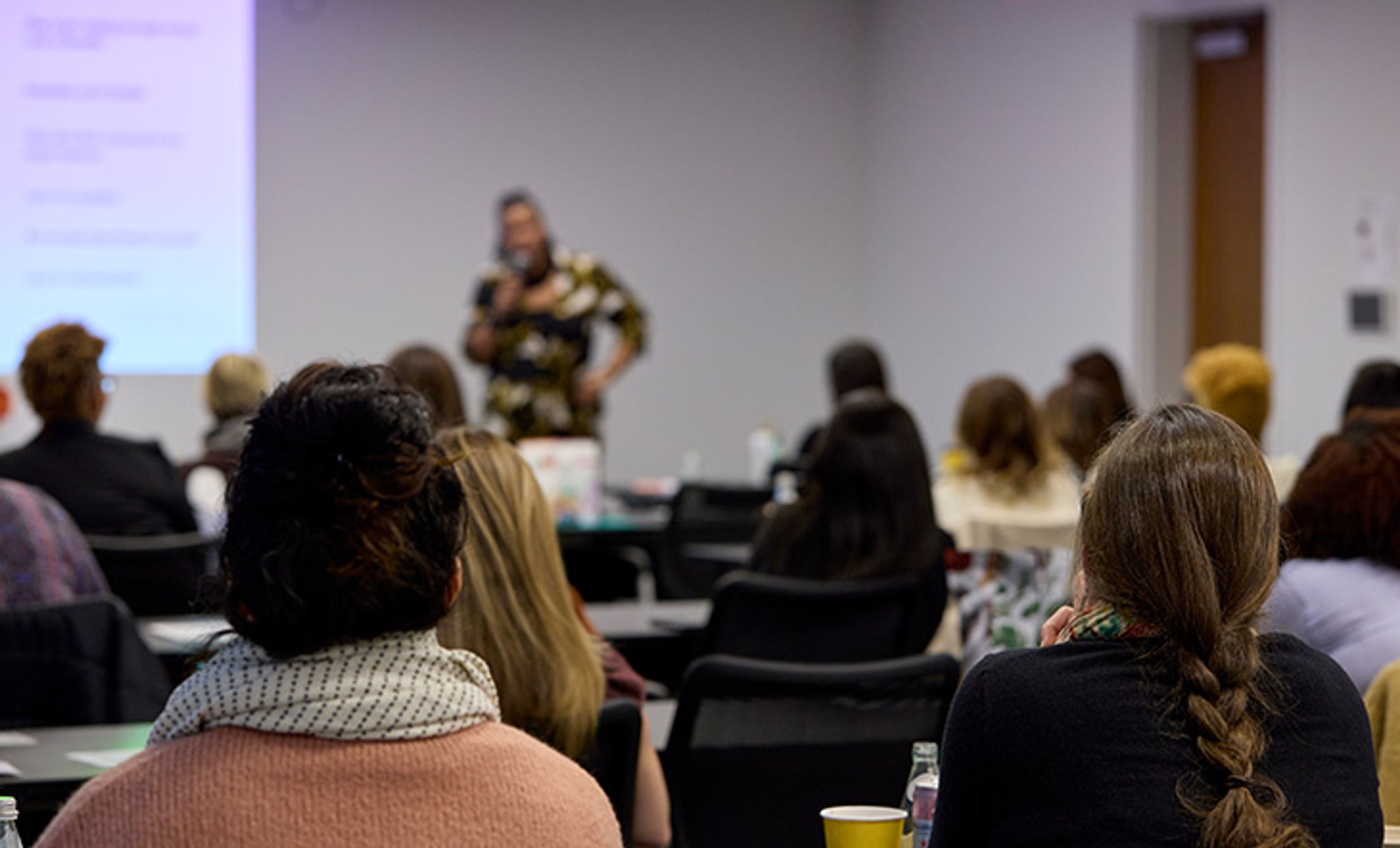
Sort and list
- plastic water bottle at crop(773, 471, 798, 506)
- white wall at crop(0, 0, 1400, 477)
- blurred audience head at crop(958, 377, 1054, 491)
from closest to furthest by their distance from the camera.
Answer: blurred audience head at crop(958, 377, 1054, 491), plastic water bottle at crop(773, 471, 798, 506), white wall at crop(0, 0, 1400, 477)

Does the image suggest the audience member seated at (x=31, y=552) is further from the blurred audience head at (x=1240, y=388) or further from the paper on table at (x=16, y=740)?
the blurred audience head at (x=1240, y=388)

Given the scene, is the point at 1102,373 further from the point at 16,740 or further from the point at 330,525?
the point at 330,525

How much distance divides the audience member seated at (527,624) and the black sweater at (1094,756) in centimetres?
76

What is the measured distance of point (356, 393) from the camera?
5.18 feet

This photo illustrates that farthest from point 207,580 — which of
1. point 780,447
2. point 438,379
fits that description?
point 780,447

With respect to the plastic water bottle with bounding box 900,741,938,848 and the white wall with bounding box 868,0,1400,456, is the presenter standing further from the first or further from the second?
the plastic water bottle with bounding box 900,741,938,848

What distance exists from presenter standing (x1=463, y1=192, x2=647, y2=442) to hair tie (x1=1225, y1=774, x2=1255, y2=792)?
529 cm

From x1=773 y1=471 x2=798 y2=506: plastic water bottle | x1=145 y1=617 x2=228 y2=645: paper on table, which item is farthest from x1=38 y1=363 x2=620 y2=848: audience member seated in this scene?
x1=773 y1=471 x2=798 y2=506: plastic water bottle

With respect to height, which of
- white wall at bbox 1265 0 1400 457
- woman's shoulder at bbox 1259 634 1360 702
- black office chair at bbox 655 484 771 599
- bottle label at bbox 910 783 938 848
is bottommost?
black office chair at bbox 655 484 771 599

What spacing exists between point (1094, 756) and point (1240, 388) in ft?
13.6

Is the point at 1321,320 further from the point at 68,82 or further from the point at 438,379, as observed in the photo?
the point at 68,82

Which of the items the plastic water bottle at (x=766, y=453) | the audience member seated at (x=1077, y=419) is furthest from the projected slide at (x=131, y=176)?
the audience member seated at (x=1077, y=419)

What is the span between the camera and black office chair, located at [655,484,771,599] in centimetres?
589

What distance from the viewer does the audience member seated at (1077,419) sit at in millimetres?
5832
